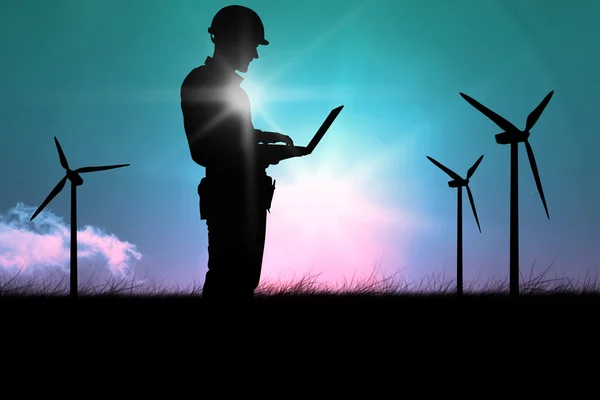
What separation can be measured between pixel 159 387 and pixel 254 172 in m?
2.89

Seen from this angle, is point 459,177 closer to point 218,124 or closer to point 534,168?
point 534,168

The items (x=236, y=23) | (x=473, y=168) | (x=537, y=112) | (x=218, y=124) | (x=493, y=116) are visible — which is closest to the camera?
(x=218, y=124)

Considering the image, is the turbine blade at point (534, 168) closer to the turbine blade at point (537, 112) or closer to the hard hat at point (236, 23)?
the turbine blade at point (537, 112)

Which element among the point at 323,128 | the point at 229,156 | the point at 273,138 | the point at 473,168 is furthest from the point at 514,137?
the point at 229,156

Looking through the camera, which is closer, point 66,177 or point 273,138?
point 273,138

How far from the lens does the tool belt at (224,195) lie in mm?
7156

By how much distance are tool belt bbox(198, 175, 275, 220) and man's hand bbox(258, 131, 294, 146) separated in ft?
1.52

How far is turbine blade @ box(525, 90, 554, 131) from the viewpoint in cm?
1258

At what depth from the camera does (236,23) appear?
735 centimetres

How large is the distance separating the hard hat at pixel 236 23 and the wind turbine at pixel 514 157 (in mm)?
6592

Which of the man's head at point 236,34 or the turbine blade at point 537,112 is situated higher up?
the turbine blade at point 537,112

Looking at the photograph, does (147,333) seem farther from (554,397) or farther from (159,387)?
(554,397)

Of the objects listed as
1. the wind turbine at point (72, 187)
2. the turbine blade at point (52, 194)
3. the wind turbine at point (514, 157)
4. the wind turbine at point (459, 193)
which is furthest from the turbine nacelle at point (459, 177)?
the turbine blade at point (52, 194)

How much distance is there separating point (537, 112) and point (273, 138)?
305 inches
